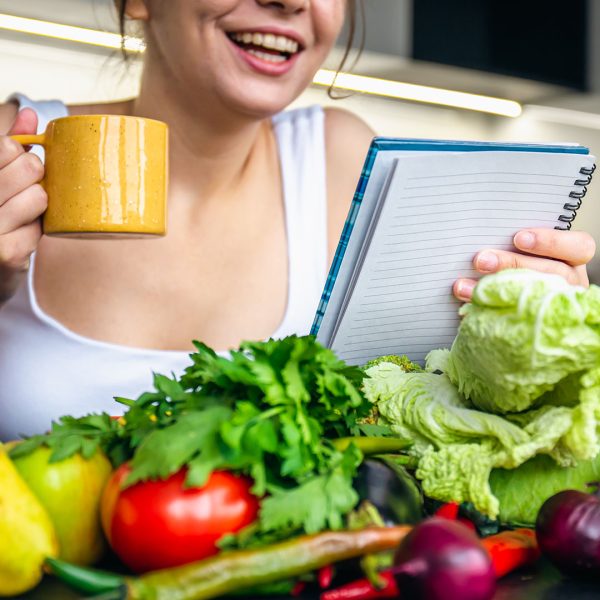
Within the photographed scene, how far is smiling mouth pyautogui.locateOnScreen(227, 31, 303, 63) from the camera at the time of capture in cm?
138

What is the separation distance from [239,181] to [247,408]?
47.1 inches

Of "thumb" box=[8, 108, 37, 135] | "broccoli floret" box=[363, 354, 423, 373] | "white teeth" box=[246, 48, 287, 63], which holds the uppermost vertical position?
"white teeth" box=[246, 48, 287, 63]

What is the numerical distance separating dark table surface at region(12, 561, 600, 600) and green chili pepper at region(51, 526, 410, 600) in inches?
1.6

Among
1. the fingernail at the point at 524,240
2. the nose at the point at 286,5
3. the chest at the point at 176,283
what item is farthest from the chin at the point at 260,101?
the fingernail at the point at 524,240

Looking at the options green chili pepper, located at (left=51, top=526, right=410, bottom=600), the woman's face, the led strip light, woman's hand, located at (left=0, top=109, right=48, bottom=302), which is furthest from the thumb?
the led strip light

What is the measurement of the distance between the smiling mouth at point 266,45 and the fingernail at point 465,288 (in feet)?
2.03

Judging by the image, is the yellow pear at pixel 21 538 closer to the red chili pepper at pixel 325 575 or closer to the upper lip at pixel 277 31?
the red chili pepper at pixel 325 575

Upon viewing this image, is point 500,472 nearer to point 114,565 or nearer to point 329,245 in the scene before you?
point 114,565

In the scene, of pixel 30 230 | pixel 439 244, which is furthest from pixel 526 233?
pixel 30 230

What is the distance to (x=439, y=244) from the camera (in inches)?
37.8

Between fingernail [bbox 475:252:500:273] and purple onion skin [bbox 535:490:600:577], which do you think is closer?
purple onion skin [bbox 535:490:600:577]

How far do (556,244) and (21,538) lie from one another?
0.70 meters

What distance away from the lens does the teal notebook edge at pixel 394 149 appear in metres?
0.87

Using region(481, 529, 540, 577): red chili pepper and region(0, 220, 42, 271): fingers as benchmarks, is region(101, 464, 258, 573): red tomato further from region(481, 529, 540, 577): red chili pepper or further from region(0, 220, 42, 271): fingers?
region(0, 220, 42, 271): fingers
